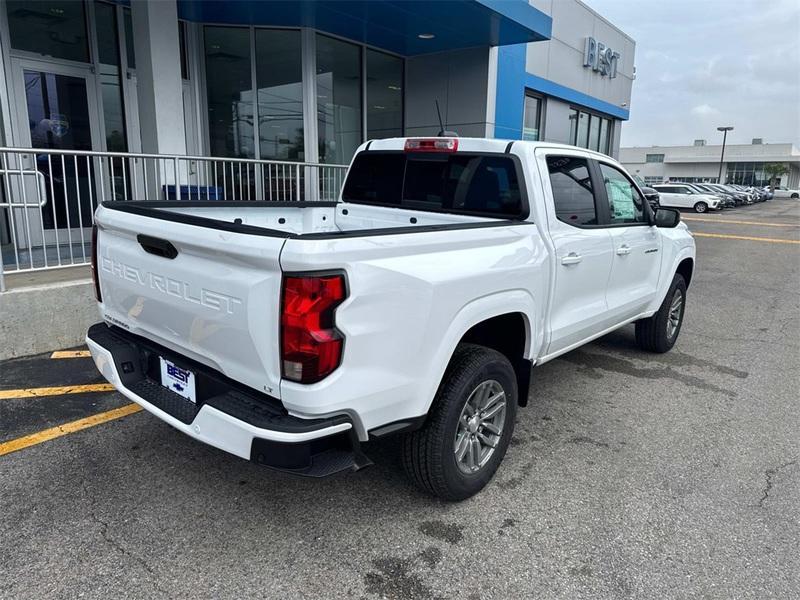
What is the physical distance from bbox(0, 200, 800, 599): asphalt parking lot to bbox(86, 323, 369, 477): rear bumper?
21.7 inches

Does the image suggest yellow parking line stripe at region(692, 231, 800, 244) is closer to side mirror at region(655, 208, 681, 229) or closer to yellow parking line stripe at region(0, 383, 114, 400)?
side mirror at region(655, 208, 681, 229)

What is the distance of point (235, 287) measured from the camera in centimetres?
234

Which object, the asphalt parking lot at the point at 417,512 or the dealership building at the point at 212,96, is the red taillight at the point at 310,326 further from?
the dealership building at the point at 212,96

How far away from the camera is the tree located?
83688mm

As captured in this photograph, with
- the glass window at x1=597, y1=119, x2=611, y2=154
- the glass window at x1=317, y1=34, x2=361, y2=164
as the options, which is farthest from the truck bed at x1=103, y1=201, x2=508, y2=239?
the glass window at x1=597, y1=119, x2=611, y2=154

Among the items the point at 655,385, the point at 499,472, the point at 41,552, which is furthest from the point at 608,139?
the point at 41,552

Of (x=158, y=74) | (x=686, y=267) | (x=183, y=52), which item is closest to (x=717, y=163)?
(x=183, y=52)

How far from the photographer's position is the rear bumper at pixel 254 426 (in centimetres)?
227

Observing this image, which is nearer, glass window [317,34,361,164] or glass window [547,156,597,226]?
glass window [547,156,597,226]

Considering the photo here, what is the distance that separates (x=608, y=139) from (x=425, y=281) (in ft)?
72.9

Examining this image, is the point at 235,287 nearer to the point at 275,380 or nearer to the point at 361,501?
the point at 275,380

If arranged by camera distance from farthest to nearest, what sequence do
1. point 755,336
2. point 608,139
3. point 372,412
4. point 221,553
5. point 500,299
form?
1. point 608,139
2. point 755,336
3. point 500,299
4. point 221,553
5. point 372,412

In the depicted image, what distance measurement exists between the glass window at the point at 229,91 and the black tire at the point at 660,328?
7.84 meters

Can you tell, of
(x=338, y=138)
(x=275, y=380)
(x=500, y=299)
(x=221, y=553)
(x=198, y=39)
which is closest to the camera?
(x=275, y=380)
